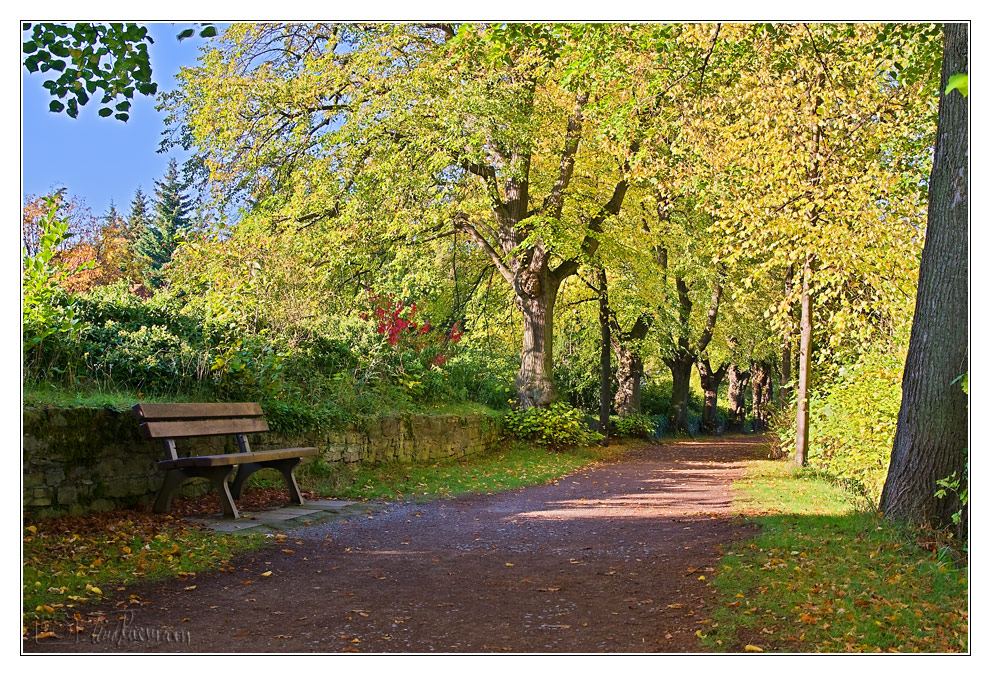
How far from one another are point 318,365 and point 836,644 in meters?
7.49

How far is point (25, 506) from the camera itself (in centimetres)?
565

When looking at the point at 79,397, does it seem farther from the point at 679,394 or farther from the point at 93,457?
the point at 679,394

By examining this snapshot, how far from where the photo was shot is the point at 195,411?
684 centimetres

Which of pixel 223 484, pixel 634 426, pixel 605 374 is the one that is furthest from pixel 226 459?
pixel 634 426

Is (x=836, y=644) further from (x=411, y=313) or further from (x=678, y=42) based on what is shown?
(x=411, y=313)

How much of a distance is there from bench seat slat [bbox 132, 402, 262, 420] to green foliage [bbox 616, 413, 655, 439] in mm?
13014

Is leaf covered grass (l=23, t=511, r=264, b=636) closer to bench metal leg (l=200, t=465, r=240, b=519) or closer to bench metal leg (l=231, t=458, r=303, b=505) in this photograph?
bench metal leg (l=200, t=465, r=240, b=519)

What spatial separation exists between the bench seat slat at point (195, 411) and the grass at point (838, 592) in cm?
455

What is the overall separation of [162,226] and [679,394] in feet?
50.0

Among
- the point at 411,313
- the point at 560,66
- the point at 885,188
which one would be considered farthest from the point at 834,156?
the point at 411,313

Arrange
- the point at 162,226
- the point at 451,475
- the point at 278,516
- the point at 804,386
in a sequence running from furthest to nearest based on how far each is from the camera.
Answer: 1. the point at 162,226
2. the point at 804,386
3. the point at 451,475
4. the point at 278,516

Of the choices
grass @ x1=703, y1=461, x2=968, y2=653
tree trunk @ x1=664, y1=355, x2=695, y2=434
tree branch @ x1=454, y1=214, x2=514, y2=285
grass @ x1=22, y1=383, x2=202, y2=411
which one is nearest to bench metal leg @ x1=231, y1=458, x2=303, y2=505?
grass @ x1=22, y1=383, x2=202, y2=411

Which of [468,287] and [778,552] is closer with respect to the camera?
[778,552]

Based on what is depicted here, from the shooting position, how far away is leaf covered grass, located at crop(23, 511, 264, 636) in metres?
4.17
